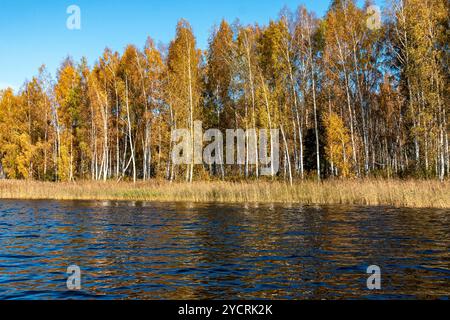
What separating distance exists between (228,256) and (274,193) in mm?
13969

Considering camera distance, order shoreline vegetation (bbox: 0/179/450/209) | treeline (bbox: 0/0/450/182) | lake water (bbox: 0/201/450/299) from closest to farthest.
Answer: lake water (bbox: 0/201/450/299), shoreline vegetation (bbox: 0/179/450/209), treeline (bbox: 0/0/450/182)

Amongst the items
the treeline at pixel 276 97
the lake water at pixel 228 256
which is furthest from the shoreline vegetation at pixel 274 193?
the treeline at pixel 276 97

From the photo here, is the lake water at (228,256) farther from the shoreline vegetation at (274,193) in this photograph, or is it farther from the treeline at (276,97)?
the treeline at (276,97)

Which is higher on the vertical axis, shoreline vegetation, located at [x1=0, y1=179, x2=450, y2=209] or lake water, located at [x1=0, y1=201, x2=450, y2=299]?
shoreline vegetation, located at [x1=0, y1=179, x2=450, y2=209]

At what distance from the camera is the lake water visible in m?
6.35

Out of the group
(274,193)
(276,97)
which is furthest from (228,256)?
(276,97)

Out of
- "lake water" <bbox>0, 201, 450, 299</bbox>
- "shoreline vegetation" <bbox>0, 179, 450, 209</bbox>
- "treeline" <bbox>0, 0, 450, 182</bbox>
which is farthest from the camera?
"treeline" <bbox>0, 0, 450, 182</bbox>

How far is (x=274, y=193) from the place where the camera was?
2252 centimetres

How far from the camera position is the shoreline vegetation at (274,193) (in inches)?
747

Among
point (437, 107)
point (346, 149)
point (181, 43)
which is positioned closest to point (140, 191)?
point (181, 43)

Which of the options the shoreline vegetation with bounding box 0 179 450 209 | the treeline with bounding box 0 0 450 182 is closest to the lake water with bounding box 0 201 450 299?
the shoreline vegetation with bounding box 0 179 450 209

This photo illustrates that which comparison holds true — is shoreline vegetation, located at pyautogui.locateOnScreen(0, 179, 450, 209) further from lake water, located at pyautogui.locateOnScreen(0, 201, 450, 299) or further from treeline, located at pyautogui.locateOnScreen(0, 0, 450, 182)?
treeline, located at pyautogui.locateOnScreen(0, 0, 450, 182)

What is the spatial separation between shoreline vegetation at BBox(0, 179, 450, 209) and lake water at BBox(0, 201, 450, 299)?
366 cm

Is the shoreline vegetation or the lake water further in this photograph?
the shoreline vegetation
